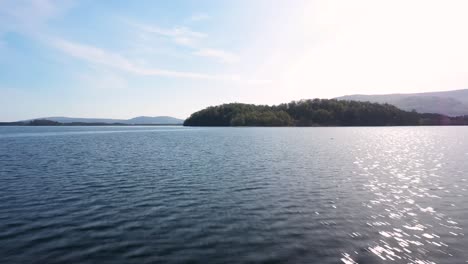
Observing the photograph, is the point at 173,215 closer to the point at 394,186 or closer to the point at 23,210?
the point at 23,210

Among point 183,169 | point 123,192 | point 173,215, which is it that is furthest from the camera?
point 183,169

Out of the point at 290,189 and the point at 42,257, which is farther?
the point at 290,189

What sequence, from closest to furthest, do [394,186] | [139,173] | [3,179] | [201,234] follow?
1. [201,234]
2. [394,186]
3. [3,179]
4. [139,173]

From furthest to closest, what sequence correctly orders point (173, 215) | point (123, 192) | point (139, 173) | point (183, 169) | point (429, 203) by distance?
point (183, 169), point (139, 173), point (123, 192), point (429, 203), point (173, 215)

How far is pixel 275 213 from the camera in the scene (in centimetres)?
2523

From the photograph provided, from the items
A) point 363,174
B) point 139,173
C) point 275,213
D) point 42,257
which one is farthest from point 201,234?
point 363,174

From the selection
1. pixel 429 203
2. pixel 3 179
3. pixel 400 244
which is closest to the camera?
pixel 400 244

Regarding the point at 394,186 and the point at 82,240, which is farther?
the point at 394,186

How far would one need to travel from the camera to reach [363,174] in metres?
44.5

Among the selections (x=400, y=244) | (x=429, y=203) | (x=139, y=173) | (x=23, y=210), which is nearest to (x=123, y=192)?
(x=23, y=210)

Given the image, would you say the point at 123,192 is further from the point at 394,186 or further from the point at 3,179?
the point at 394,186

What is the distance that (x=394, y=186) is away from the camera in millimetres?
36219

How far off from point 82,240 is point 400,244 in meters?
20.9

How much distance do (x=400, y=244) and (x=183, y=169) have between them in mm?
35171
